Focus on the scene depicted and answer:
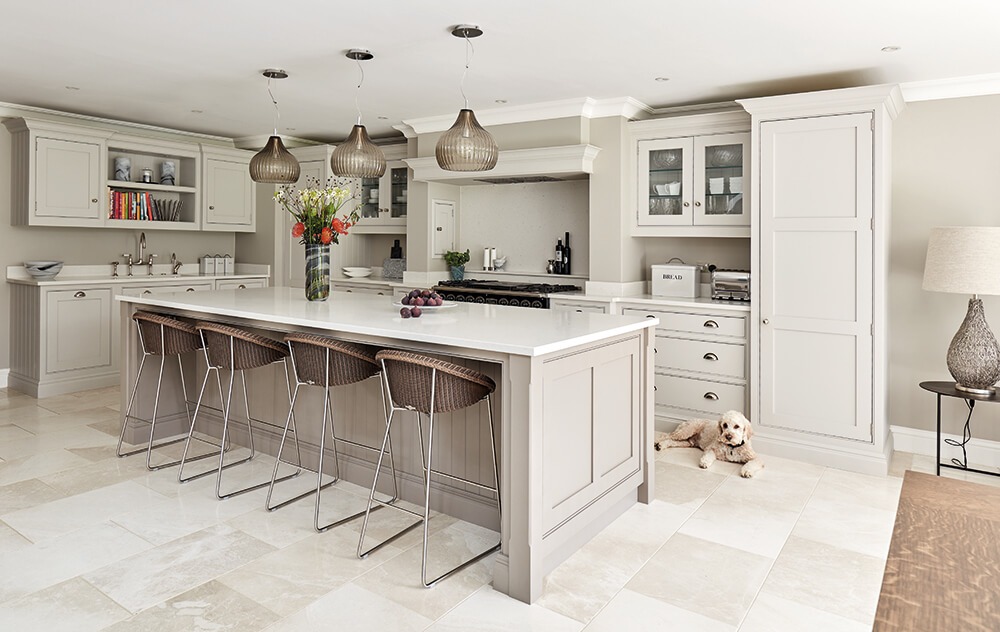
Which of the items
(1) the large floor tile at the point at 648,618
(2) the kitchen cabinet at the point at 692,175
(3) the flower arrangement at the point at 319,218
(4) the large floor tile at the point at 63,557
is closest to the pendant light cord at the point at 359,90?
(3) the flower arrangement at the point at 319,218

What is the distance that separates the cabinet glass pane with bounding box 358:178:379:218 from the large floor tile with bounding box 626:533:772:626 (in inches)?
188

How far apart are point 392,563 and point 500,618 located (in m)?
0.58

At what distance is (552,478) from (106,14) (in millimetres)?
3116

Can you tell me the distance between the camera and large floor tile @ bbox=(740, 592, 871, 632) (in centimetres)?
228

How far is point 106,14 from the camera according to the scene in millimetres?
3312

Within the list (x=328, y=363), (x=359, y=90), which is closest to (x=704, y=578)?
(x=328, y=363)

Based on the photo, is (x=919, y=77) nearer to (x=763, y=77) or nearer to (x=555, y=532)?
(x=763, y=77)

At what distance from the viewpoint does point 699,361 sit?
4637 millimetres

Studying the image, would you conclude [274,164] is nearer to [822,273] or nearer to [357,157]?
[357,157]

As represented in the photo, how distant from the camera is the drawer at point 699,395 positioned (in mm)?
4516

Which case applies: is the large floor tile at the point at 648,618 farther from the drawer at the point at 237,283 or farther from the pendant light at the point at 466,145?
the drawer at the point at 237,283

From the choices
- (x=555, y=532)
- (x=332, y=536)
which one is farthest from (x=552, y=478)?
(x=332, y=536)

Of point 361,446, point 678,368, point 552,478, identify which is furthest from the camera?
point 678,368

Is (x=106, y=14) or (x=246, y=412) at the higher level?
(x=106, y=14)
